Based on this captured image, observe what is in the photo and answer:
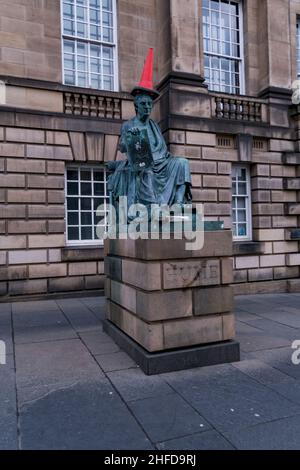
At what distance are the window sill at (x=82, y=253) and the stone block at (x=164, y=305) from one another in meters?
5.71

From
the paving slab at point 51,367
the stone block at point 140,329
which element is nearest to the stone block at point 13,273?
the paving slab at point 51,367

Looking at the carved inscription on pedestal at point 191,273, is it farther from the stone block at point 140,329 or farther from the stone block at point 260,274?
the stone block at point 260,274

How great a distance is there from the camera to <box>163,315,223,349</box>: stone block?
4633mm

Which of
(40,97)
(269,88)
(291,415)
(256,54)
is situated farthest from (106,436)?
(256,54)

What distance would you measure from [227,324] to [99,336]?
2.29 m

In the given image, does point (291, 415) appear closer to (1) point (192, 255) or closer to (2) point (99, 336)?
(1) point (192, 255)

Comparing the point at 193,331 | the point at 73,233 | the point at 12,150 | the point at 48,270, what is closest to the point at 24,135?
the point at 12,150

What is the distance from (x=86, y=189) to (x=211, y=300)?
6.92 meters

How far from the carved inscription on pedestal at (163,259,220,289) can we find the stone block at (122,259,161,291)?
12 cm

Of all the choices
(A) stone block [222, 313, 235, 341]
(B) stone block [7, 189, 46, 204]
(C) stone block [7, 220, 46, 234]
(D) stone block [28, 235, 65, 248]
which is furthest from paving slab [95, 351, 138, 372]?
(B) stone block [7, 189, 46, 204]

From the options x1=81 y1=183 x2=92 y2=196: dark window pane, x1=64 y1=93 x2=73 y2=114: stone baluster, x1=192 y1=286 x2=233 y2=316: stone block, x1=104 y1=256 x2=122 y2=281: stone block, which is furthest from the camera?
x1=81 y1=183 x2=92 y2=196: dark window pane

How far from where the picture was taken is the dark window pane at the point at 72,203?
10680 millimetres

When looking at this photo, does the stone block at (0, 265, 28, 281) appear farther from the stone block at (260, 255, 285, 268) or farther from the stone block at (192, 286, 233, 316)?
the stone block at (260, 255, 285, 268)

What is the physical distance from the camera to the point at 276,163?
479 inches
